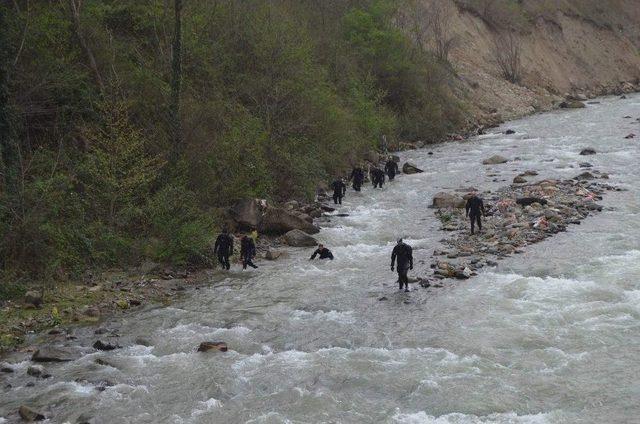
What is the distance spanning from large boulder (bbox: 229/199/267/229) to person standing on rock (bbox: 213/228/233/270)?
11.7 feet

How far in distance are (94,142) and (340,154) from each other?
627 inches

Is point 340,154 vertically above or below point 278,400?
above

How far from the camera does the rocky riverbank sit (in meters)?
22.4

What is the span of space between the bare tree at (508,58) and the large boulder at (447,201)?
1835 inches

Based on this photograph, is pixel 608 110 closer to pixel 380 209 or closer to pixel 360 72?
pixel 360 72

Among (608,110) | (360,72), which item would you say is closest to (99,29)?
(360,72)

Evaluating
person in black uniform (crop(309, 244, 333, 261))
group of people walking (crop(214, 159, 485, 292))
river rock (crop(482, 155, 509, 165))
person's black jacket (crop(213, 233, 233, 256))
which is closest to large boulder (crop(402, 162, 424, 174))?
river rock (crop(482, 155, 509, 165))

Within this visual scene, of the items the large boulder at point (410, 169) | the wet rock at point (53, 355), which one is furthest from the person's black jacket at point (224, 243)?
the large boulder at point (410, 169)

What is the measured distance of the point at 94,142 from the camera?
83.7 feet

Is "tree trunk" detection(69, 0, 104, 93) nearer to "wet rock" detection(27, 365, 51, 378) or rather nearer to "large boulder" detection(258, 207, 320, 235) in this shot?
"large boulder" detection(258, 207, 320, 235)

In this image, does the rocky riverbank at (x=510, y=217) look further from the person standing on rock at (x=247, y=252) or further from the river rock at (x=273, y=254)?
the person standing on rock at (x=247, y=252)

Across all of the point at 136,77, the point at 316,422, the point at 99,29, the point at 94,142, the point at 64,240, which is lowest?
the point at 316,422

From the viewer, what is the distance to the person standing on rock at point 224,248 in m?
22.4

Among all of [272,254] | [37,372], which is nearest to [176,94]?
[272,254]
